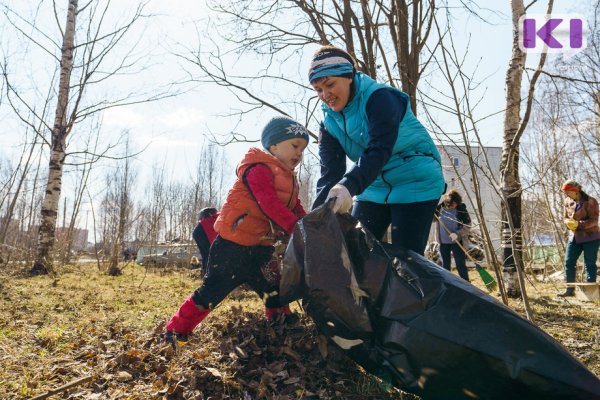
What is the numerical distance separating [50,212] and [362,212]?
8368 millimetres

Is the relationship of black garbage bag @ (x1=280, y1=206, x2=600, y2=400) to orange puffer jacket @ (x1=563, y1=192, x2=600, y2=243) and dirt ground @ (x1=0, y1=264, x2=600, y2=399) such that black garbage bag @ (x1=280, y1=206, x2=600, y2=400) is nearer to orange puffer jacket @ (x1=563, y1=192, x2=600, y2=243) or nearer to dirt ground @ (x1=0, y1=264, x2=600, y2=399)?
dirt ground @ (x1=0, y1=264, x2=600, y2=399)

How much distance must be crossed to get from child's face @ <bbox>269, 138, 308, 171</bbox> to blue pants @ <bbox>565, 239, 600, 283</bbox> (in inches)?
208

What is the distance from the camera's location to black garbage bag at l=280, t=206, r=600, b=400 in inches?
54.9

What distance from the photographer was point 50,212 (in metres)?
8.59

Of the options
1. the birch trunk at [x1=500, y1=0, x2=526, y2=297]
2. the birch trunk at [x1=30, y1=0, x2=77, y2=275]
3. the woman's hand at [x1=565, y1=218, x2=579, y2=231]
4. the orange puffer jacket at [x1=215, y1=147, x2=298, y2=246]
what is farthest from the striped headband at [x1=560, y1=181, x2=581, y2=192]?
the birch trunk at [x1=30, y1=0, x2=77, y2=275]

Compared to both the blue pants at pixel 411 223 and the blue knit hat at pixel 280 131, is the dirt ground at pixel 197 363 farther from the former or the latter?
the blue knit hat at pixel 280 131

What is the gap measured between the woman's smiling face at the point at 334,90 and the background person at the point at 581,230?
5.24m

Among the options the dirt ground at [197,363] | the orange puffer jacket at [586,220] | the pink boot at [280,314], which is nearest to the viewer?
the dirt ground at [197,363]

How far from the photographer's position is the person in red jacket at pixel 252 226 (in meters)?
2.43

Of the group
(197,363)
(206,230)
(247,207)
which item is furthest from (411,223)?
A: (206,230)

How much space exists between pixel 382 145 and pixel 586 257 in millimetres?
5606

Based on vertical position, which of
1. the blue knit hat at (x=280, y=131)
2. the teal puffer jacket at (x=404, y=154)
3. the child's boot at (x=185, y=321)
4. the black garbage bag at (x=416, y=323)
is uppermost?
the blue knit hat at (x=280, y=131)

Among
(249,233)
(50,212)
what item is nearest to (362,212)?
(249,233)

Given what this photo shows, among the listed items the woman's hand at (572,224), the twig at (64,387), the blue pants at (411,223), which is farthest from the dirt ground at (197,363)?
the woman's hand at (572,224)
